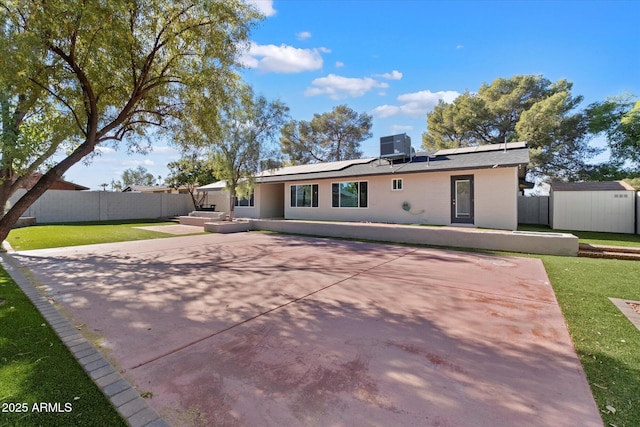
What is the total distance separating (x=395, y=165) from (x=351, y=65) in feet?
19.2

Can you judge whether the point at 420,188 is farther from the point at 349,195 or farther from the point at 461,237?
the point at 461,237

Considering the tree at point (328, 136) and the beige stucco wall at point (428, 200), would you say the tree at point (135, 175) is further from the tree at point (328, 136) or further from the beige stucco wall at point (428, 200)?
the beige stucco wall at point (428, 200)

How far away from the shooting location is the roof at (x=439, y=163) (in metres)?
Result: 11.5

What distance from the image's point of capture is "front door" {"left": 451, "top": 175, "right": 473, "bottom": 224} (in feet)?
40.2

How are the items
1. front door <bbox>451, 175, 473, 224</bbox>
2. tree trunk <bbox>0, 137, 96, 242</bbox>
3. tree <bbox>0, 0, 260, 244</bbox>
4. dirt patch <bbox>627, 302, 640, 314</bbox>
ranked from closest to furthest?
dirt patch <bbox>627, 302, 640, 314</bbox>, tree trunk <bbox>0, 137, 96, 242</bbox>, tree <bbox>0, 0, 260, 244</bbox>, front door <bbox>451, 175, 473, 224</bbox>

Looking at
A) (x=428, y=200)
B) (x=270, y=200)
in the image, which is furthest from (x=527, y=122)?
(x=270, y=200)

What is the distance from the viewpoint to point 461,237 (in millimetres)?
9820

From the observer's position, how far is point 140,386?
8.04 feet

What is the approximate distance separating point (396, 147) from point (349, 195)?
3.37 metres

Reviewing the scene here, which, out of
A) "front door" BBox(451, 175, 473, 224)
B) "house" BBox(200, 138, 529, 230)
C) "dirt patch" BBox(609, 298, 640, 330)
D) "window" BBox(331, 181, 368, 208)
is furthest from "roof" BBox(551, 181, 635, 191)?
"dirt patch" BBox(609, 298, 640, 330)

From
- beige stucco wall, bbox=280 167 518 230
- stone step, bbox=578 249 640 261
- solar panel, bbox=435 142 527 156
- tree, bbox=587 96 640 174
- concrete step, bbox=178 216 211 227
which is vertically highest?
tree, bbox=587 96 640 174

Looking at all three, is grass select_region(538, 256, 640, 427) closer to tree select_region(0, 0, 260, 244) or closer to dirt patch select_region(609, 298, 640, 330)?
dirt patch select_region(609, 298, 640, 330)

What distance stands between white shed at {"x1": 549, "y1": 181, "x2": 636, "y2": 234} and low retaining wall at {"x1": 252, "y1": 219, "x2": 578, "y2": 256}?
4.96m

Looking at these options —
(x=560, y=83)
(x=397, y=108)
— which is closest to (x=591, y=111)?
(x=560, y=83)
